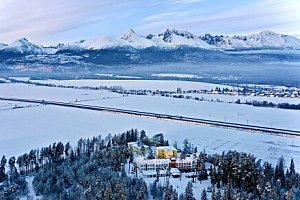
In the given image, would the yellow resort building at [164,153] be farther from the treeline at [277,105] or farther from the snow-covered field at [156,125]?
the treeline at [277,105]

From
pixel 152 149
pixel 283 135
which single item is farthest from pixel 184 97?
pixel 152 149

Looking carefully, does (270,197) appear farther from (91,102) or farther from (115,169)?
(91,102)

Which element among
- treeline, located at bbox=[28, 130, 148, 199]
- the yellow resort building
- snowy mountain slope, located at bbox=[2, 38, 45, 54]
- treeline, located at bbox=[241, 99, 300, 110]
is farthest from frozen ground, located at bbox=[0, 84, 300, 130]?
snowy mountain slope, located at bbox=[2, 38, 45, 54]

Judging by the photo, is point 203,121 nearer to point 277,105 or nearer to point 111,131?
point 111,131

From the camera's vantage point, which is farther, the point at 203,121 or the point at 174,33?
the point at 174,33

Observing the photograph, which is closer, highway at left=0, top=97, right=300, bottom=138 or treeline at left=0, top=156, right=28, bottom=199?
treeline at left=0, top=156, right=28, bottom=199

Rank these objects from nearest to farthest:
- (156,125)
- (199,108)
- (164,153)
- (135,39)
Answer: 1. (164,153)
2. (156,125)
3. (199,108)
4. (135,39)

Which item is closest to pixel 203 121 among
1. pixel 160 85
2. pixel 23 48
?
pixel 160 85

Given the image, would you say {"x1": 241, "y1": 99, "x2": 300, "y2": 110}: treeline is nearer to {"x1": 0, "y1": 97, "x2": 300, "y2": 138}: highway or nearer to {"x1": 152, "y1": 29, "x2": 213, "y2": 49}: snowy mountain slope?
{"x1": 0, "y1": 97, "x2": 300, "y2": 138}: highway

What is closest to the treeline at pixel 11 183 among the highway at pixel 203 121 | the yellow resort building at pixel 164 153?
the yellow resort building at pixel 164 153
